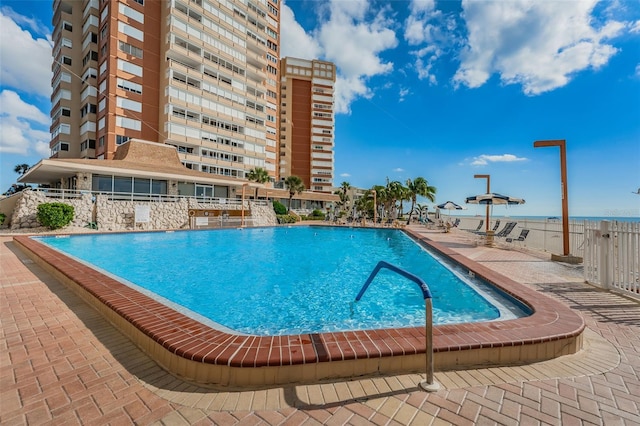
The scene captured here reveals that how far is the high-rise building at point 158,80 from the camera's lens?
30000 mm

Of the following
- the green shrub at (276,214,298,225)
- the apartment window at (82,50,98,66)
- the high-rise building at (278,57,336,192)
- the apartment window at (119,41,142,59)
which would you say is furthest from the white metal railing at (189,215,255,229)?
the high-rise building at (278,57,336,192)

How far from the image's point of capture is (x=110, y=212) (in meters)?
18.9

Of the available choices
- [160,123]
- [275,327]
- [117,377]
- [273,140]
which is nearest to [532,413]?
[117,377]

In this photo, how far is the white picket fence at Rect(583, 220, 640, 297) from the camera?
4973mm

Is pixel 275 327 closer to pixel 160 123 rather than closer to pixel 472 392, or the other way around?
pixel 472 392

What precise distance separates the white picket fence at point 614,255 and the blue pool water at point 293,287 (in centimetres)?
220

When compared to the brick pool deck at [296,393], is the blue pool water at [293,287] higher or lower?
lower

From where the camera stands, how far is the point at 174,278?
7742mm

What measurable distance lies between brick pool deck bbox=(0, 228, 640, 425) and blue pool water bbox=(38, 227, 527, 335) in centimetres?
140

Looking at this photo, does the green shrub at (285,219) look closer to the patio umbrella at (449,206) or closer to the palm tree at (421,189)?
the patio umbrella at (449,206)

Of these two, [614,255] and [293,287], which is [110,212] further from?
[614,255]

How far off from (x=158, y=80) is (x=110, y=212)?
21.6 meters

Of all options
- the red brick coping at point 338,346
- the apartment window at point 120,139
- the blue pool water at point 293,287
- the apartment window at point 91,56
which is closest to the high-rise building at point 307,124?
the apartment window at point 91,56

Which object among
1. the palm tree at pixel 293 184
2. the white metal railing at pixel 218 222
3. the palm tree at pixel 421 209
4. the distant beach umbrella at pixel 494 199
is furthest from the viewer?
the palm tree at pixel 421 209
